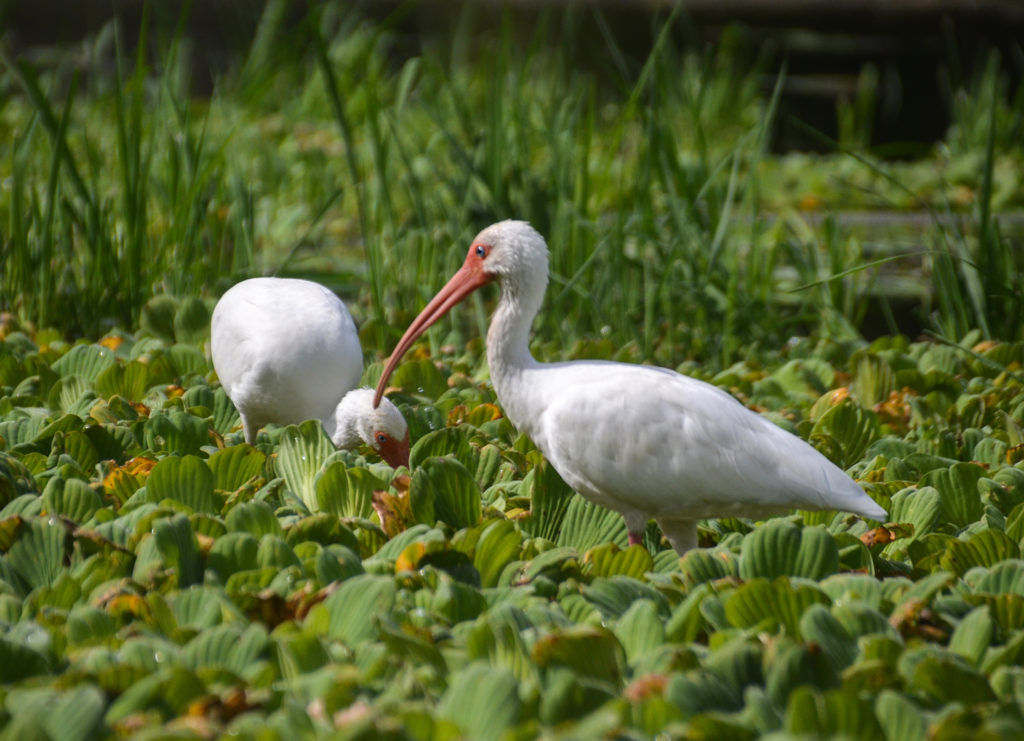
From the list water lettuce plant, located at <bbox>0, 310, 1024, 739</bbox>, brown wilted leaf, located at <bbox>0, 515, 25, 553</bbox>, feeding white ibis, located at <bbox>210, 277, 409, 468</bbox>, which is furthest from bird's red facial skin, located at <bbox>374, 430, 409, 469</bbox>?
brown wilted leaf, located at <bbox>0, 515, 25, 553</bbox>

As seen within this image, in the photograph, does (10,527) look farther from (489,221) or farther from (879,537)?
(489,221)

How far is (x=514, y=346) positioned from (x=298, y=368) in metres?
0.84

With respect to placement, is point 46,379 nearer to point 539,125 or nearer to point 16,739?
point 16,739

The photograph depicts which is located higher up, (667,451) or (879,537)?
(667,451)

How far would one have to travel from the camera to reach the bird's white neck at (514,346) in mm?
3035

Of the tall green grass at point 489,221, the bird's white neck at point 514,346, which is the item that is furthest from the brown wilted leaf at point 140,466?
the tall green grass at point 489,221

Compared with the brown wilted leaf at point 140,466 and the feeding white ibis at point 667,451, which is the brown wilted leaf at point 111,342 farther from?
the feeding white ibis at point 667,451

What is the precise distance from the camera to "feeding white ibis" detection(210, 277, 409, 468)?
3.58m

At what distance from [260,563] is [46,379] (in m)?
1.63

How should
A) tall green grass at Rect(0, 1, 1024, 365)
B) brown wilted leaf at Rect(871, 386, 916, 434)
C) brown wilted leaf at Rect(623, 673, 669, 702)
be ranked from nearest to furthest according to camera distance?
brown wilted leaf at Rect(623, 673, 669, 702) < brown wilted leaf at Rect(871, 386, 916, 434) < tall green grass at Rect(0, 1, 1024, 365)

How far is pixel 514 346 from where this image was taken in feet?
10.0

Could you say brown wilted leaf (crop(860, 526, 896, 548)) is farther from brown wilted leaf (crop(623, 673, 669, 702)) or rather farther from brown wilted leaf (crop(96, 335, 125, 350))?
brown wilted leaf (crop(96, 335, 125, 350))

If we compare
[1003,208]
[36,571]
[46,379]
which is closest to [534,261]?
[36,571]

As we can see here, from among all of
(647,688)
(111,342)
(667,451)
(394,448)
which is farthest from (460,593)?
(111,342)
